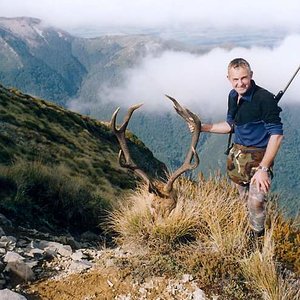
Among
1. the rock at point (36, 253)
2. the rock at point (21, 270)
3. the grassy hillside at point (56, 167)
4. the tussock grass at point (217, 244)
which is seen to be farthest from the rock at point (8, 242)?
the grassy hillside at point (56, 167)

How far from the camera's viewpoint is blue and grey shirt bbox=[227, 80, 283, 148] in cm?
560

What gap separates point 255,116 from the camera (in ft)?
19.0

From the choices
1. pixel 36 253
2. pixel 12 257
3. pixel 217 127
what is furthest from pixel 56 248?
pixel 217 127

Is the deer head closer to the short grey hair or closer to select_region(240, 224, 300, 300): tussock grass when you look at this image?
the short grey hair

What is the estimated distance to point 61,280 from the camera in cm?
589

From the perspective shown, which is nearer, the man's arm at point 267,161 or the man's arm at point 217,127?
the man's arm at point 267,161

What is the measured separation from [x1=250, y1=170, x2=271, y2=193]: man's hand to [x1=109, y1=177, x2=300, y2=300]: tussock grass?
0.60m

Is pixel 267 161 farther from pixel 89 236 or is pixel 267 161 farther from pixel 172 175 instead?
pixel 89 236

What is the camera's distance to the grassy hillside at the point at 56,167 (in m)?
10.9

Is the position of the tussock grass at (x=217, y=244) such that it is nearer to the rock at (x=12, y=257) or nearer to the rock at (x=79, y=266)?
the rock at (x=79, y=266)

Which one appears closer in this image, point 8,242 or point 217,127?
point 217,127

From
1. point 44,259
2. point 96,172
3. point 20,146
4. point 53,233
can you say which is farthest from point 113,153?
point 44,259

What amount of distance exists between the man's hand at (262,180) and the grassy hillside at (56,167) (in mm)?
4839

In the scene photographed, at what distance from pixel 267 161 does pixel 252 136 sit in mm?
558
